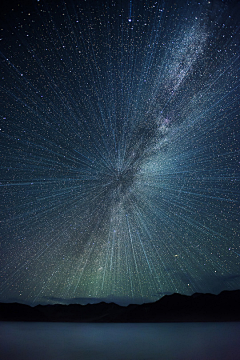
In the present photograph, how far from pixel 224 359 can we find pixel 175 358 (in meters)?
1.24

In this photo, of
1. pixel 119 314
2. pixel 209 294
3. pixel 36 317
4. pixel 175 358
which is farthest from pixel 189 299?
pixel 175 358

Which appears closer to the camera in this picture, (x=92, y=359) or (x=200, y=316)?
(x=92, y=359)

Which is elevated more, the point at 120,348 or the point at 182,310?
the point at 120,348

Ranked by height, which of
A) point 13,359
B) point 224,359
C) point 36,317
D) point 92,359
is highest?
point 13,359

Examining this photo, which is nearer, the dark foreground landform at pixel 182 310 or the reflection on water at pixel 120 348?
the reflection on water at pixel 120 348

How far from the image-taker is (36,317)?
651 feet

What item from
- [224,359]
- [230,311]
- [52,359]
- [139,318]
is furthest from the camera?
[139,318]

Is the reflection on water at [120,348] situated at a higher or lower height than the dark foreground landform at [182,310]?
higher

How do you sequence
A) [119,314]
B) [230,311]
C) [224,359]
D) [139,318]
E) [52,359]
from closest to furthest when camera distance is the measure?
[224,359]
[52,359]
[230,311]
[139,318]
[119,314]

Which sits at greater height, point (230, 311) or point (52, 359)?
point (52, 359)

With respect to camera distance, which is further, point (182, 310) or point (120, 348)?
point (182, 310)

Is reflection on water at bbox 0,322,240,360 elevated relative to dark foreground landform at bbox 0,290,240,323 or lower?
elevated

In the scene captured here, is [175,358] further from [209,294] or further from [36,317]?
[36,317]

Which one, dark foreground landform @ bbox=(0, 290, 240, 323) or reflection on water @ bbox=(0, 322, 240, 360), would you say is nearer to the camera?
reflection on water @ bbox=(0, 322, 240, 360)
